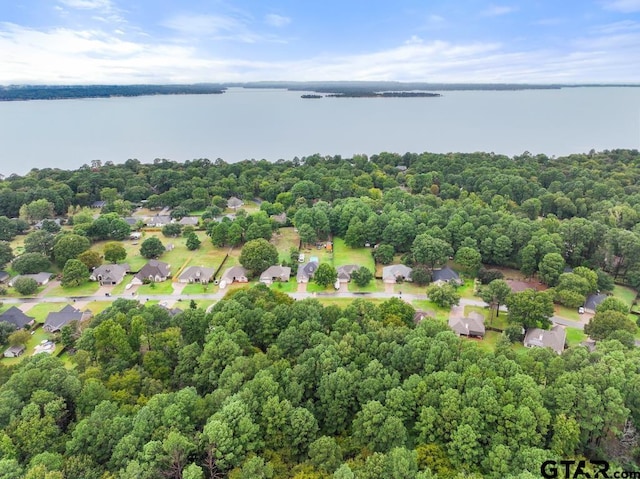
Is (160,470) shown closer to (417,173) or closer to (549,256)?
(549,256)

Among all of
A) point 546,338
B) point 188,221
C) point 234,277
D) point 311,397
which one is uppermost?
point 311,397

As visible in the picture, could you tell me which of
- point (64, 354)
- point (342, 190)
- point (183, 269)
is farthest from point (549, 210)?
point (64, 354)

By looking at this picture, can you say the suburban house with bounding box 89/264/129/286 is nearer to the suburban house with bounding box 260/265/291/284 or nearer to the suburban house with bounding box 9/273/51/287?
the suburban house with bounding box 9/273/51/287

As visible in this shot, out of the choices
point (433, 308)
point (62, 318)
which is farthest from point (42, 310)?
point (433, 308)

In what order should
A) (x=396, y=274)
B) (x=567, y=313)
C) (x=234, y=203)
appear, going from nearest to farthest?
(x=567, y=313)
(x=396, y=274)
(x=234, y=203)

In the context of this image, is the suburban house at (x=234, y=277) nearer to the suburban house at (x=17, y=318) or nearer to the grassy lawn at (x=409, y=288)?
the grassy lawn at (x=409, y=288)

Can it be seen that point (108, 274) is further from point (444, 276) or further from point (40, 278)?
point (444, 276)

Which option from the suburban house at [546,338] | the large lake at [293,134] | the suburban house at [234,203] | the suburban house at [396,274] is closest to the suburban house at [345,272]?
the suburban house at [396,274]
